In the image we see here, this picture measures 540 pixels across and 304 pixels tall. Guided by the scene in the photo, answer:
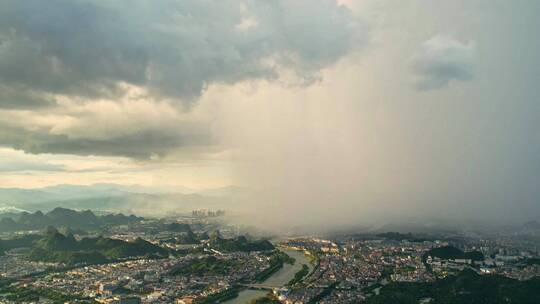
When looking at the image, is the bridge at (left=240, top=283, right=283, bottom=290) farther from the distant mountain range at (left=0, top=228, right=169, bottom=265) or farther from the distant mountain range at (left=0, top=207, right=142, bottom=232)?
the distant mountain range at (left=0, top=207, right=142, bottom=232)

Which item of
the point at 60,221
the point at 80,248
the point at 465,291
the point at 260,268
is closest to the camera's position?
the point at 465,291

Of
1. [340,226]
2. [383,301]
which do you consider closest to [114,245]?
[383,301]

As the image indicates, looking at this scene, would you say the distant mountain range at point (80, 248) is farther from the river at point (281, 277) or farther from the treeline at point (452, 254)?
the treeline at point (452, 254)

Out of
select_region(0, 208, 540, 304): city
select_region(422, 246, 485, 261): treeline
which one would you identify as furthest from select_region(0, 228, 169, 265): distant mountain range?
select_region(422, 246, 485, 261): treeline

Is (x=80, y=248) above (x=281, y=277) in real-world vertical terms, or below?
above

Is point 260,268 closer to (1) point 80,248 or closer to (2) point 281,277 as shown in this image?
(2) point 281,277

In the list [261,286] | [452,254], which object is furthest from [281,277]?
[452,254]

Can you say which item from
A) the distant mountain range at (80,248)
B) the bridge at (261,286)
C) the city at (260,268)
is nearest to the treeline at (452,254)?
the city at (260,268)
